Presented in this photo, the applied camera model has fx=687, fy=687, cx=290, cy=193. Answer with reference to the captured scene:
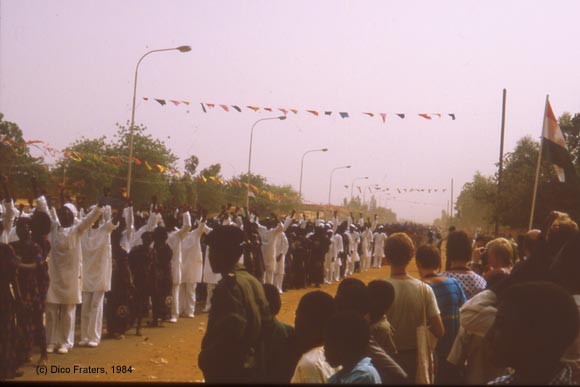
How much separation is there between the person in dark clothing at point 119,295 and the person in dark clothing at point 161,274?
3.08 ft

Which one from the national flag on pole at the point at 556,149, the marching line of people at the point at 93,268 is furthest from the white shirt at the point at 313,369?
the national flag on pole at the point at 556,149

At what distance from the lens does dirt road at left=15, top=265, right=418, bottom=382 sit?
8.19 meters

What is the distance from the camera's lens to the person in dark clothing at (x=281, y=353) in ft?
13.1

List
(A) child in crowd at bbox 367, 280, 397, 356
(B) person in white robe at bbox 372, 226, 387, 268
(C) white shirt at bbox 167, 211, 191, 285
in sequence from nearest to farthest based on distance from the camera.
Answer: (A) child in crowd at bbox 367, 280, 397, 356
(C) white shirt at bbox 167, 211, 191, 285
(B) person in white robe at bbox 372, 226, 387, 268

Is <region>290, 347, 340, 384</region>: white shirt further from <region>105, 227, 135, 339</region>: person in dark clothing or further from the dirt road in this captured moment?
<region>105, 227, 135, 339</region>: person in dark clothing

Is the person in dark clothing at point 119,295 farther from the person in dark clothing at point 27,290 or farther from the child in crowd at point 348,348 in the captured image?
the child in crowd at point 348,348

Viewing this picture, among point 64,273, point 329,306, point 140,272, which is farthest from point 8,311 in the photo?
point 329,306

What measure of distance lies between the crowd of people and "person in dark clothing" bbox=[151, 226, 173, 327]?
0.03 m

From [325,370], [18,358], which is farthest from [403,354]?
[18,358]

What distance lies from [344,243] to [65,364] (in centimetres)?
1787

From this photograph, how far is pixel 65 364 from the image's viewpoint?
8.73 meters

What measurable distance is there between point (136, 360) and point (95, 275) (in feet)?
4.94

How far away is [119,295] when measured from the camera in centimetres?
1096

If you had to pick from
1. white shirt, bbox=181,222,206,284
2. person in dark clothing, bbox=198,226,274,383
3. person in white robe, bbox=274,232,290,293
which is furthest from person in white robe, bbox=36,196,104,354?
person in white robe, bbox=274,232,290,293
